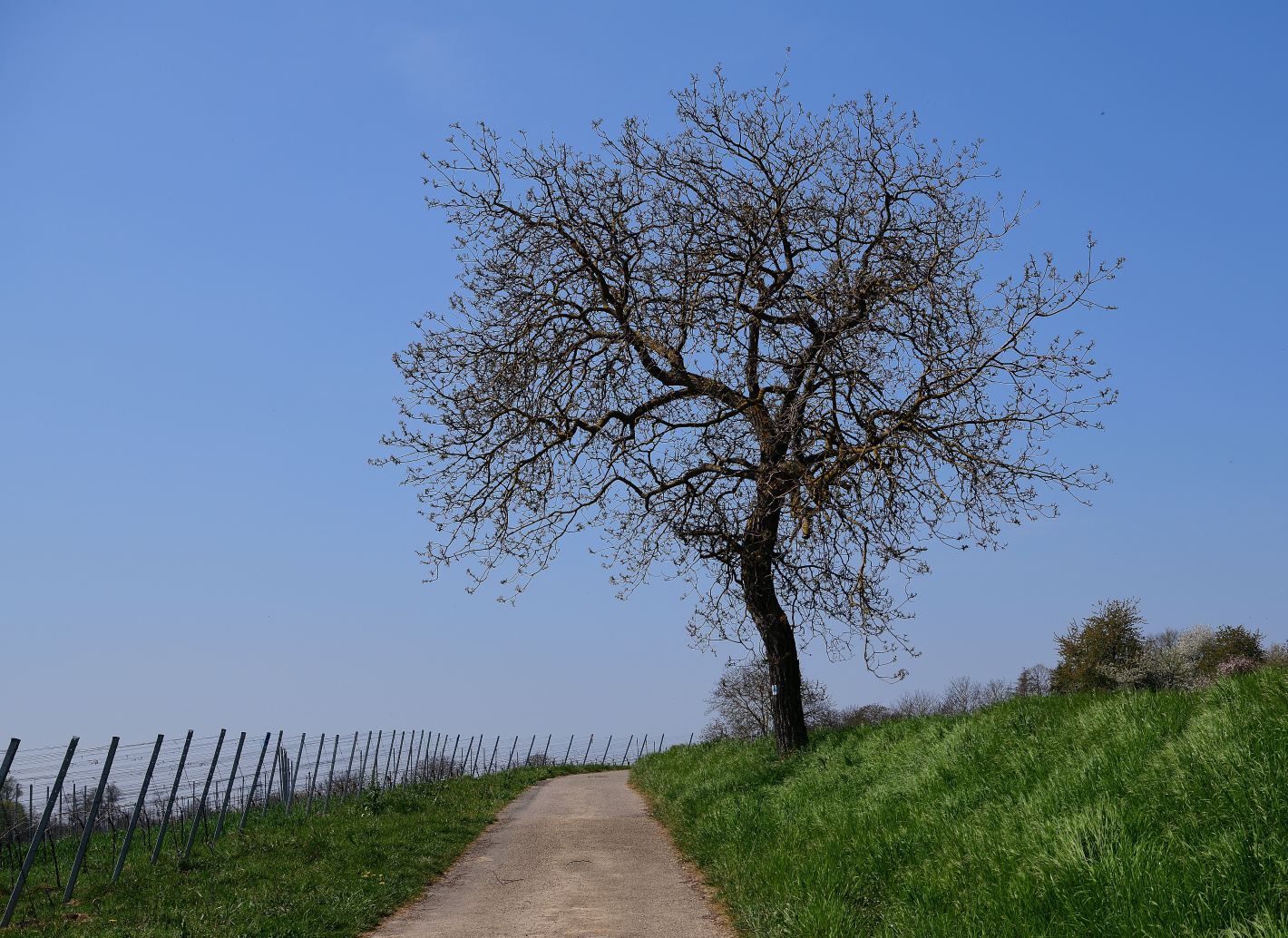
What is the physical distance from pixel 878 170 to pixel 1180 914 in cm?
1273

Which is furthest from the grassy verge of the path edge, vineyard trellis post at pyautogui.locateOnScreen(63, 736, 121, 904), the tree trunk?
the tree trunk

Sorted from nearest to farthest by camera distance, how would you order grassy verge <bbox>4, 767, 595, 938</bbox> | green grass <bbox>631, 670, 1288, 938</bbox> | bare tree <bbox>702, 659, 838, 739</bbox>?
green grass <bbox>631, 670, 1288, 938</bbox>
grassy verge <bbox>4, 767, 595, 938</bbox>
bare tree <bbox>702, 659, 838, 739</bbox>

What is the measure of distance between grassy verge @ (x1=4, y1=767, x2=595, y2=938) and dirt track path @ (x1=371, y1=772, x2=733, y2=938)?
1.57 feet

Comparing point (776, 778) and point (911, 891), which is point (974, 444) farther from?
point (911, 891)

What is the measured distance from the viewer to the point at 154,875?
11.2m

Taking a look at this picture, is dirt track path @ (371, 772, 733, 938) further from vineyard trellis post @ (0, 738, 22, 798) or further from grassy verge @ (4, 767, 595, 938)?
vineyard trellis post @ (0, 738, 22, 798)

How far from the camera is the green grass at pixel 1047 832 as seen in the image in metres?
4.57

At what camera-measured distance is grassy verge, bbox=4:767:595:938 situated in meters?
8.41

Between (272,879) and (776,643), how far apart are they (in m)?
8.64

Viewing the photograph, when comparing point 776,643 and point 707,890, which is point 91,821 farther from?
point 776,643

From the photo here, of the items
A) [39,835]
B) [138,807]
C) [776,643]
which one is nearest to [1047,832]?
[776,643]

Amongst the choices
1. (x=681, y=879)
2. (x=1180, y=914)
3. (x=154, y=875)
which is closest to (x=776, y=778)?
(x=681, y=879)

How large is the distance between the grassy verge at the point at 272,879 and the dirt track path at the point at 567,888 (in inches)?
18.9

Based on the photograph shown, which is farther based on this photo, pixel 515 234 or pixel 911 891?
pixel 515 234
